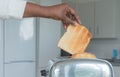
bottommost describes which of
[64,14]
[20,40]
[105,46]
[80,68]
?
[105,46]

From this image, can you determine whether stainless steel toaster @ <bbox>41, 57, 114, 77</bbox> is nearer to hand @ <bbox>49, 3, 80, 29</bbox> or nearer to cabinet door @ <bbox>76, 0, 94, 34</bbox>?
hand @ <bbox>49, 3, 80, 29</bbox>

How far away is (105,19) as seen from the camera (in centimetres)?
414

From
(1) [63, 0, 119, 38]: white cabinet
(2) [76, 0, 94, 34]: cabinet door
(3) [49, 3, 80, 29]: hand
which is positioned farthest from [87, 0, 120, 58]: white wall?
(3) [49, 3, 80, 29]: hand

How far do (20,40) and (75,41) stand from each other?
8.61 ft

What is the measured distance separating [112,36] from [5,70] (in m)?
1.69

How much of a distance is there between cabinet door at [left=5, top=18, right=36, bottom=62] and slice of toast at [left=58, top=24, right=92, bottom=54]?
2494mm

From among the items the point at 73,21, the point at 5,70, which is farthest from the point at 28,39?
the point at 73,21

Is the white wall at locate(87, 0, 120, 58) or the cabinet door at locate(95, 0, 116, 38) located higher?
the cabinet door at locate(95, 0, 116, 38)

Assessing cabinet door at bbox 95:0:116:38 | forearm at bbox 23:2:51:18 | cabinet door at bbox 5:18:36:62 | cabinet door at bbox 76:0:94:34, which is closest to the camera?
forearm at bbox 23:2:51:18

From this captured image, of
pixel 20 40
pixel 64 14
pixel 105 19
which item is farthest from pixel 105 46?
pixel 64 14

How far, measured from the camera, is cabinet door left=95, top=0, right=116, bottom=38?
4105mm

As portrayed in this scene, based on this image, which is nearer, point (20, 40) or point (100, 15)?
point (20, 40)

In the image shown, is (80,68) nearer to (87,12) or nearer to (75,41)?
(75,41)

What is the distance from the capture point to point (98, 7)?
419 centimetres
